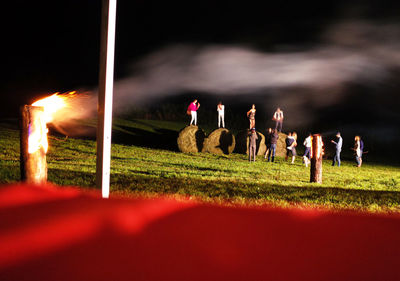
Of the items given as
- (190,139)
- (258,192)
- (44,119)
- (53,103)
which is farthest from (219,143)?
(44,119)

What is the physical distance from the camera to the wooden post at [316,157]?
733 cm

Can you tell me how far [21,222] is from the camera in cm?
246

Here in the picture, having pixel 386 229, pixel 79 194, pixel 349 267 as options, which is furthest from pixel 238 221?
pixel 79 194

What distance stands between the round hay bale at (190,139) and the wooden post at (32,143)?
34.6 feet

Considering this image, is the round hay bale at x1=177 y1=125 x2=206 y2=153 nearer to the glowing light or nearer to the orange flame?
the orange flame

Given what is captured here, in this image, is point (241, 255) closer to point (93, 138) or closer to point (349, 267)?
point (349, 267)

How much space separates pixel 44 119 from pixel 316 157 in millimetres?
5752

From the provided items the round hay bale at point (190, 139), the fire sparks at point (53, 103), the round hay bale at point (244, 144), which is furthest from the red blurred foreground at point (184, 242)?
the round hay bale at point (244, 144)

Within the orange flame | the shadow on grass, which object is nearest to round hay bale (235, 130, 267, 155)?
the shadow on grass

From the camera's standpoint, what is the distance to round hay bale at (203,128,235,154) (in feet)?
49.8

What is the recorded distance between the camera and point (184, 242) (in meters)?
2.23

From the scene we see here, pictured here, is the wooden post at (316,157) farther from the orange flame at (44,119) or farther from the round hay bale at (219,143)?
the round hay bale at (219,143)

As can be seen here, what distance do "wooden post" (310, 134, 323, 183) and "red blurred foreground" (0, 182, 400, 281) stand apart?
427cm

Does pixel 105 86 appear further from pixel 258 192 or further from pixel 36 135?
pixel 258 192
